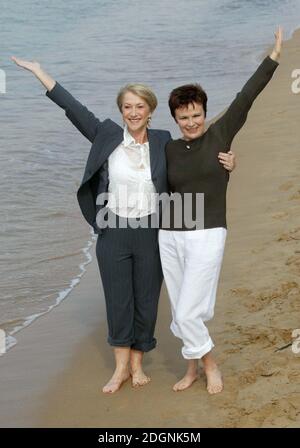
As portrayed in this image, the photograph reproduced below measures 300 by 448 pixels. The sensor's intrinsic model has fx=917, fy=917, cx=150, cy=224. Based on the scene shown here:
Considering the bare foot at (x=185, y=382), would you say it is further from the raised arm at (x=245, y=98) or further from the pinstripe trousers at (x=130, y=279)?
the raised arm at (x=245, y=98)

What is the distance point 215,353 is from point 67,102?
Result: 1559 millimetres

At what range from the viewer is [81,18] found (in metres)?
22.9

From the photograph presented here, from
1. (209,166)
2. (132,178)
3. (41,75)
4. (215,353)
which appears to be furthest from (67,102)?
(215,353)

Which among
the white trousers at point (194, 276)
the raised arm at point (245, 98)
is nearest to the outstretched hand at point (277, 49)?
the raised arm at point (245, 98)

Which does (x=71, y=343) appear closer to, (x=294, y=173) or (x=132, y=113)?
(x=132, y=113)

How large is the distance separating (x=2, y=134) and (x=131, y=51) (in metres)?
6.72

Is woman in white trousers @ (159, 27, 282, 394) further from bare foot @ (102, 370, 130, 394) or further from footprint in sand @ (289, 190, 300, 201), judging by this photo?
footprint in sand @ (289, 190, 300, 201)

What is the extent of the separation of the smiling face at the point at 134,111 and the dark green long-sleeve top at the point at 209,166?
23 centimetres

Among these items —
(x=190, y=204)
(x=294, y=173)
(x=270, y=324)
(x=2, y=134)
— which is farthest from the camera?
(x=2, y=134)

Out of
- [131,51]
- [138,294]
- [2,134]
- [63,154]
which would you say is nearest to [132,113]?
[138,294]

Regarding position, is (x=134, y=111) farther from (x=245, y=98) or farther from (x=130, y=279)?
(x=130, y=279)

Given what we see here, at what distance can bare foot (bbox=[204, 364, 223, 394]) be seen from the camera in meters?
4.44

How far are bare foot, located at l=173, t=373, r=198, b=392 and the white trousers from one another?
0.71 feet

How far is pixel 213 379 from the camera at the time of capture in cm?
447
